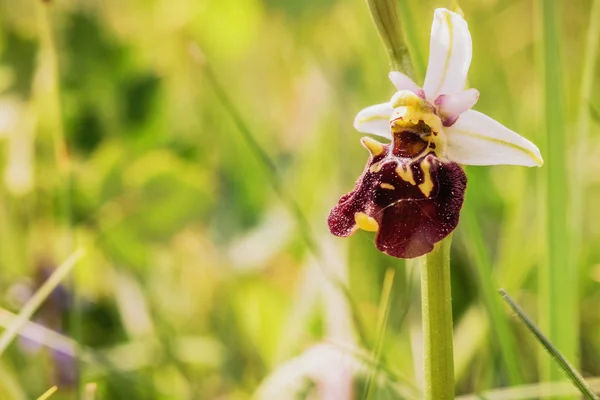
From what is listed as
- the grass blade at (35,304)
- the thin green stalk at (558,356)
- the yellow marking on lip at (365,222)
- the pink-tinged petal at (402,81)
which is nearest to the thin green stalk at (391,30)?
the pink-tinged petal at (402,81)

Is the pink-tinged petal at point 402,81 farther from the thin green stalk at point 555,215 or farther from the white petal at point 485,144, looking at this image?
the thin green stalk at point 555,215

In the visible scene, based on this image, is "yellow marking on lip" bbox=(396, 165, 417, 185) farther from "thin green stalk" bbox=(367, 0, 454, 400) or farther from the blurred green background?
the blurred green background

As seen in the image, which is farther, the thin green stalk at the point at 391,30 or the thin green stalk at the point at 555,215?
the thin green stalk at the point at 555,215

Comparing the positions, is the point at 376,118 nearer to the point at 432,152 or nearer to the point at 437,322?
the point at 432,152

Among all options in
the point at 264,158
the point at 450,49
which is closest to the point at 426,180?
the point at 450,49

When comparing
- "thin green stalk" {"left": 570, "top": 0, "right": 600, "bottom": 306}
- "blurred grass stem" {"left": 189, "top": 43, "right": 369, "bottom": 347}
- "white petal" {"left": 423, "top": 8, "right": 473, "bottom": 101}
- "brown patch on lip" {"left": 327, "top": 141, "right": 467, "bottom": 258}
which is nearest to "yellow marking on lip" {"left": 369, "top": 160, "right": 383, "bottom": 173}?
"brown patch on lip" {"left": 327, "top": 141, "right": 467, "bottom": 258}

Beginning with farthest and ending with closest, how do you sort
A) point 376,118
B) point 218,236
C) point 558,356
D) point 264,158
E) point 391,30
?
point 218,236 < point 264,158 < point 376,118 < point 391,30 < point 558,356
